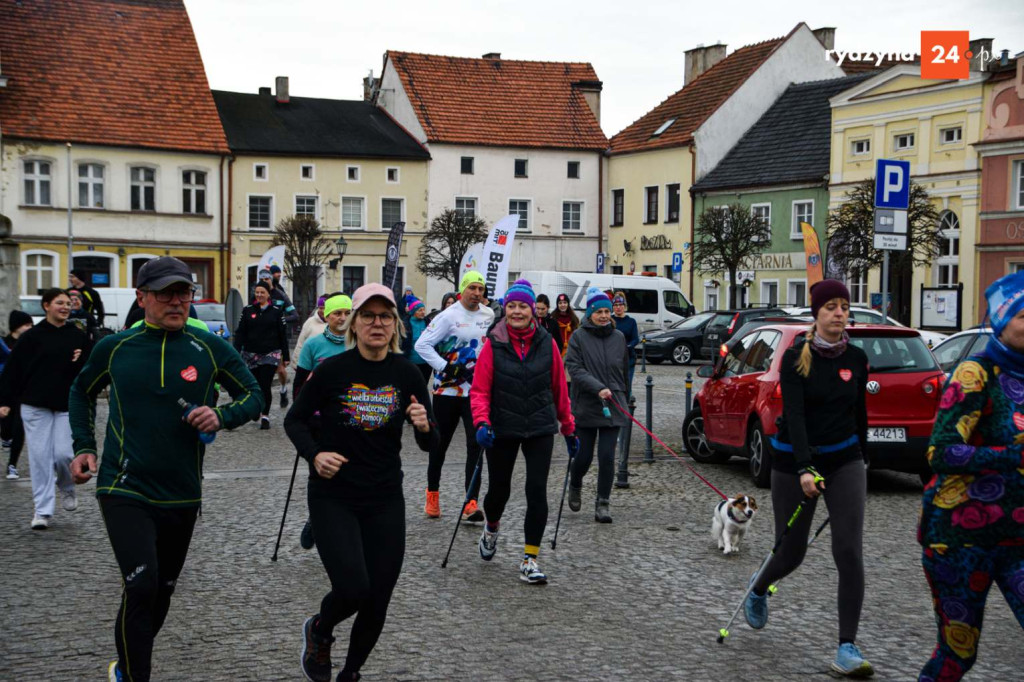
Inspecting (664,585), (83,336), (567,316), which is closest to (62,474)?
(83,336)

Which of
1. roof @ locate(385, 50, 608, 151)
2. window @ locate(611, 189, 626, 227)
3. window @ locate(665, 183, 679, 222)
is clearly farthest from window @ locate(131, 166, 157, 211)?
window @ locate(665, 183, 679, 222)

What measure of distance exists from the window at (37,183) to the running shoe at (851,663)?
46.3 meters

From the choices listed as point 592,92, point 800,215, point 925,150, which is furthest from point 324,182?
point 925,150

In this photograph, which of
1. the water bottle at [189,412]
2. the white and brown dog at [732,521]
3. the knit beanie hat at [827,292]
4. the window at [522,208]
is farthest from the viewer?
the window at [522,208]

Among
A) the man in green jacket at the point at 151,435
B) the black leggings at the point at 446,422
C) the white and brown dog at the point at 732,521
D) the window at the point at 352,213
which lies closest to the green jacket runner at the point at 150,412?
the man in green jacket at the point at 151,435

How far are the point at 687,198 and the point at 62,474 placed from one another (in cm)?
4516

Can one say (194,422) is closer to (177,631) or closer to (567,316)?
(177,631)

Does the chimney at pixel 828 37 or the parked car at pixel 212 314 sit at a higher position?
the chimney at pixel 828 37

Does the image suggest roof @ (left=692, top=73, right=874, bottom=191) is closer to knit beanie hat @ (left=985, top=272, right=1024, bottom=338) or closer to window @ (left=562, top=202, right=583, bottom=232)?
window @ (left=562, top=202, right=583, bottom=232)

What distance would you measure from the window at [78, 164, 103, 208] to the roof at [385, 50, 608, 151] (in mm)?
14583

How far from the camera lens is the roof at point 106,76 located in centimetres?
4819

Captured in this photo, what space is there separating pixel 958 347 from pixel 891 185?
212 cm

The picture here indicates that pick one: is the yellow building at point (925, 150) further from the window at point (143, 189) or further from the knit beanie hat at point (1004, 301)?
the knit beanie hat at point (1004, 301)

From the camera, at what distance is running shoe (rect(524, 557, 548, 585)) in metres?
7.75
